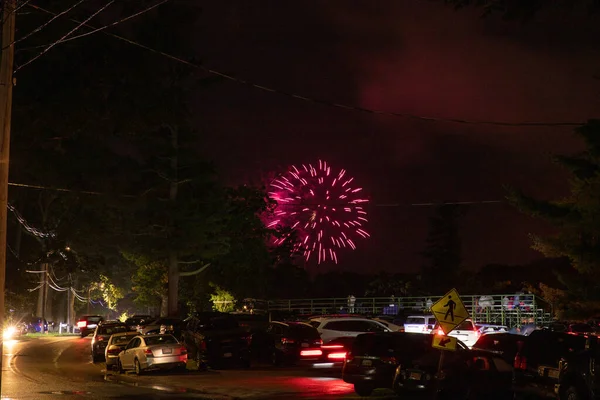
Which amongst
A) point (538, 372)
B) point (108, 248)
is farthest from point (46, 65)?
point (108, 248)

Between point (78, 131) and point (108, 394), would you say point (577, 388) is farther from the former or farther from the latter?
point (78, 131)

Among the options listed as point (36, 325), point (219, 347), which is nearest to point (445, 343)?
point (219, 347)

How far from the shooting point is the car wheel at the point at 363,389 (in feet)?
70.1

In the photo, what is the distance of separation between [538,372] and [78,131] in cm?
2893

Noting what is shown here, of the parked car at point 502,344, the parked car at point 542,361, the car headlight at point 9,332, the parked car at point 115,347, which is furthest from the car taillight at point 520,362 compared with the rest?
the car headlight at point 9,332

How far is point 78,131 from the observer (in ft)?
136

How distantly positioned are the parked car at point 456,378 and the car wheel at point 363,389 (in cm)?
127

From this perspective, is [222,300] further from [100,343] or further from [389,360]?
[389,360]

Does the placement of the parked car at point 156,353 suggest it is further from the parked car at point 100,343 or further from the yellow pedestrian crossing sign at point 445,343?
the yellow pedestrian crossing sign at point 445,343

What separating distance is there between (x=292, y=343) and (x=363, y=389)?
10008 millimetres

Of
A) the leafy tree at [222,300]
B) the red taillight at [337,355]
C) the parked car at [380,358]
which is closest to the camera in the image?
the parked car at [380,358]

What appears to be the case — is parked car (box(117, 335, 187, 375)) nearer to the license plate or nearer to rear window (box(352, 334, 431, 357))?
rear window (box(352, 334, 431, 357))

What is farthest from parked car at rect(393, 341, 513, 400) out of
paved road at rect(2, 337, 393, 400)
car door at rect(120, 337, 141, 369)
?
car door at rect(120, 337, 141, 369)

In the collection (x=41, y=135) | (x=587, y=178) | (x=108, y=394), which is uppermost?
(x=41, y=135)
